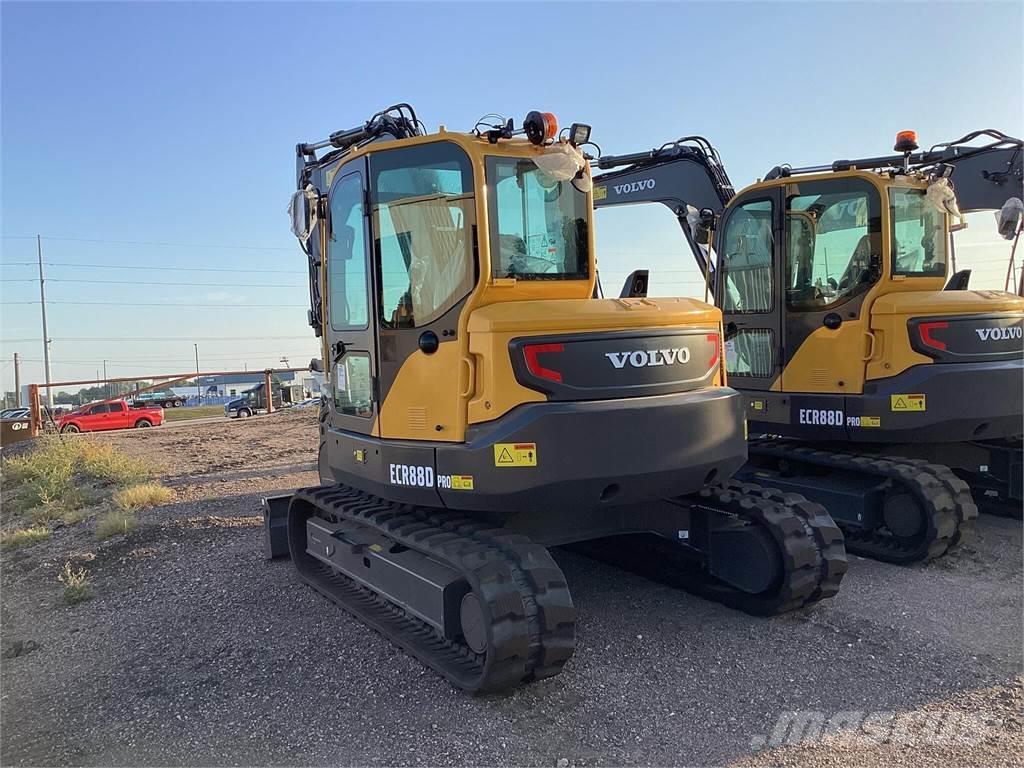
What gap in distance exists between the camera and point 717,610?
17.3 ft

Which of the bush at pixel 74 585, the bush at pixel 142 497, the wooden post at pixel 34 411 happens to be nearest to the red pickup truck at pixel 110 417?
the wooden post at pixel 34 411

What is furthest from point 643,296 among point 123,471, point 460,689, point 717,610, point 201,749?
point 123,471

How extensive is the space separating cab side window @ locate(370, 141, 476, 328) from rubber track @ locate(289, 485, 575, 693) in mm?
1219

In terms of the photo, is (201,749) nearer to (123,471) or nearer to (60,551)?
(60,551)

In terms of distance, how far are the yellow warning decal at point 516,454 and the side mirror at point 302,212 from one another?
78.3 inches

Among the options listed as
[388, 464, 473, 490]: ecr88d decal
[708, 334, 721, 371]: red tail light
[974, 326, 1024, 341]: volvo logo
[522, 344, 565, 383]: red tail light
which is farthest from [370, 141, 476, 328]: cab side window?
[974, 326, 1024, 341]: volvo logo

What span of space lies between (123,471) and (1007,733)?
34.0 feet


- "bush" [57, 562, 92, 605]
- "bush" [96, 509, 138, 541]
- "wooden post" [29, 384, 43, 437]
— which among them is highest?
"wooden post" [29, 384, 43, 437]

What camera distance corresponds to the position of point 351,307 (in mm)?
5074

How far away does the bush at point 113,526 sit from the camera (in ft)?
24.4

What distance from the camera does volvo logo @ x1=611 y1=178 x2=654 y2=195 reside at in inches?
376

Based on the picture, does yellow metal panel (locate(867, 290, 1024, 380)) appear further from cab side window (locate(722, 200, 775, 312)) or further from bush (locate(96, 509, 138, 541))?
bush (locate(96, 509, 138, 541))

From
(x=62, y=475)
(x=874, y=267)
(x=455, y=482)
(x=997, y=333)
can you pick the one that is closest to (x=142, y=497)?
(x=62, y=475)

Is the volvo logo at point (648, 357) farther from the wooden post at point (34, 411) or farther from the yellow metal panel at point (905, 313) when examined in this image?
the wooden post at point (34, 411)
